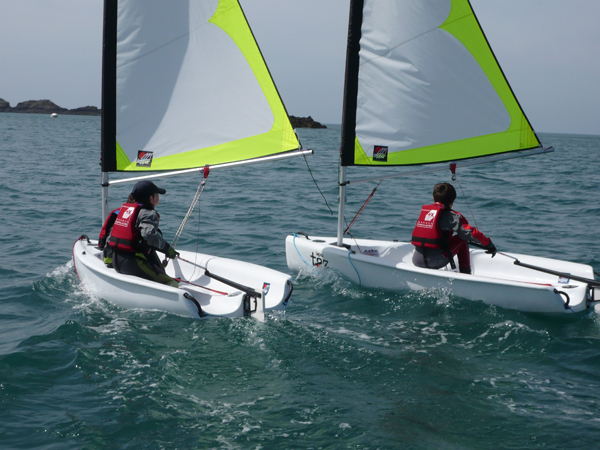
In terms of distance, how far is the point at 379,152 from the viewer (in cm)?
683

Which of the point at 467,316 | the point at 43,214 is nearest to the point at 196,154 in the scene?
the point at 467,316

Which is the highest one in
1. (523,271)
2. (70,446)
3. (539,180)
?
(539,180)

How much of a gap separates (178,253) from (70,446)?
314 centimetres

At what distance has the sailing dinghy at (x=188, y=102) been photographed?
19.6 feet

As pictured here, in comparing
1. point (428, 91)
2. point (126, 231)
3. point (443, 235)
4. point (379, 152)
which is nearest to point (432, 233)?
point (443, 235)

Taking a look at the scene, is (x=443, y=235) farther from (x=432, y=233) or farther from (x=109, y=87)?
(x=109, y=87)

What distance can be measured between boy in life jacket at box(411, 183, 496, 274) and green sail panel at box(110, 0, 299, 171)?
A: 1.72 m

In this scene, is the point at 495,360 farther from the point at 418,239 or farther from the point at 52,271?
the point at 52,271

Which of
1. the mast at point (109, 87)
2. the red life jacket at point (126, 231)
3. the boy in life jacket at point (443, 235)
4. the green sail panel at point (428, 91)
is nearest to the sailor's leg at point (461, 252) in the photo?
Answer: the boy in life jacket at point (443, 235)

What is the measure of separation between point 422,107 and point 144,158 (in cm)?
344

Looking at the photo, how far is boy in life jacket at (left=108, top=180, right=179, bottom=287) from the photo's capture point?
17.8ft

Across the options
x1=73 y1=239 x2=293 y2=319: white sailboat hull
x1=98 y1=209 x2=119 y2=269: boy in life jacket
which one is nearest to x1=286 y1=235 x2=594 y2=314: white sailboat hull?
x1=73 y1=239 x2=293 y2=319: white sailboat hull

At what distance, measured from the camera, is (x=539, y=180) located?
1825 cm

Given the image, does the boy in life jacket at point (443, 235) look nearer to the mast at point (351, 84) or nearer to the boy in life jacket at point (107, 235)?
the mast at point (351, 84)
